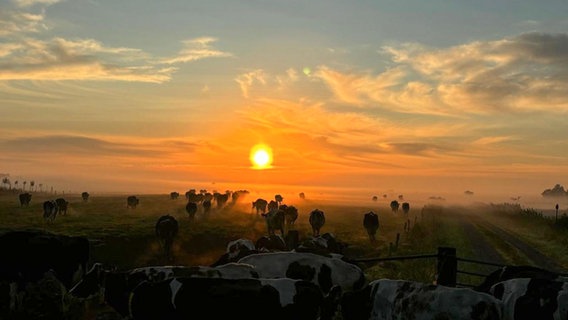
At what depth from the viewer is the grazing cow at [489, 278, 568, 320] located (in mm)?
10930

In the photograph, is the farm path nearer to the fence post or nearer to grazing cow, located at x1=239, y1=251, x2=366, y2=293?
the fence post

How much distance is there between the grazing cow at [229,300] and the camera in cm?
1176

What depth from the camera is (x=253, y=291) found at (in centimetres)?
1188

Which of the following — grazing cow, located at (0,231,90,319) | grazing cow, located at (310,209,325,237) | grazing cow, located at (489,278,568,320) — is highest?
grazing cow, located at (310,209,325,237)

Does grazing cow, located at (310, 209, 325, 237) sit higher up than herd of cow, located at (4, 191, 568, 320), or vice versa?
grazing cow, located at (310, 209, 325, 237)

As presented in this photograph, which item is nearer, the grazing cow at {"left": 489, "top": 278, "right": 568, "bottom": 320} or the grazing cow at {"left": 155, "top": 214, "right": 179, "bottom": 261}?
the grazing cow at {"left": 489, "top": 278, "right": 568, "bottom": 320}

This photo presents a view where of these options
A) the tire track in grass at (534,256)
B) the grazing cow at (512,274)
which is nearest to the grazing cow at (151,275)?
the grazing cow at (512,274)

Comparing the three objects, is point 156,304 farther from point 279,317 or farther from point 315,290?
point 315,290

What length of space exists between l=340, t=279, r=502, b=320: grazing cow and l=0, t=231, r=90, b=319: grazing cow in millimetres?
11884

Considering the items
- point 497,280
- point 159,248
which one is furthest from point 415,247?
point 497,280

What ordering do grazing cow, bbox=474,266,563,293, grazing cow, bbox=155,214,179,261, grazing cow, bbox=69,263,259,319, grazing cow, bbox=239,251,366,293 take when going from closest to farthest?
1. grazing cow, bbox=474,266,563,293
2. grazing cow, bbox=69,263,259,319
3. grazing cow, bbox=239,251,366,293
4. grazing cow, bbox=155,214,179,261

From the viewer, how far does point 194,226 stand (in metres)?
43.2

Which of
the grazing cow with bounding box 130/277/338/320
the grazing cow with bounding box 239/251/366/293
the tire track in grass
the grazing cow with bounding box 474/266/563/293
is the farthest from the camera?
the tire track in grass

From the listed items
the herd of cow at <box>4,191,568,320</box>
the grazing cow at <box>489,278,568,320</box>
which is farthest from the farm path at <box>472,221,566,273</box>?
the grazing cow at <box>489,278,568,320</box>
